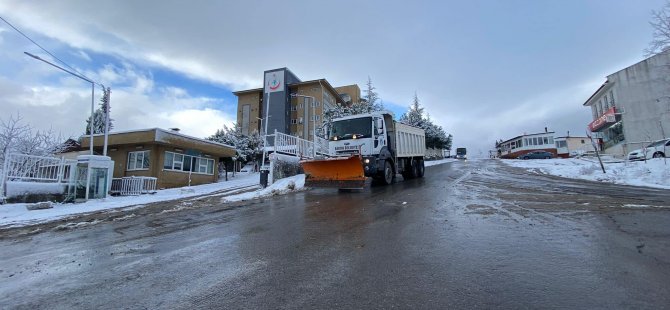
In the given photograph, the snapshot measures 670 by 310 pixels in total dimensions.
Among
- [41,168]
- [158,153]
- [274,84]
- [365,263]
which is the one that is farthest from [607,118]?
[274,84]

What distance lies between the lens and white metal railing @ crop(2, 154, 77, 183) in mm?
14086

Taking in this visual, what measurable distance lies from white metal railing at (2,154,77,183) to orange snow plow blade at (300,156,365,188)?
439 inches

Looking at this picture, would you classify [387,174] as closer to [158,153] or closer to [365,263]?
[365,263]

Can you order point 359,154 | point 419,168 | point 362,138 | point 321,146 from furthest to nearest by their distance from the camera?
point 419,168 < point 321,146 < point 362,138 < point 359,154

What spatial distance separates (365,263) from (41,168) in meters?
17.5

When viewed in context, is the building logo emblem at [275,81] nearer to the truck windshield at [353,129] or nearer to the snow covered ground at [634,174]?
the truck windshield at [353,129]

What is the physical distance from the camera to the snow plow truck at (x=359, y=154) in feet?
43.0

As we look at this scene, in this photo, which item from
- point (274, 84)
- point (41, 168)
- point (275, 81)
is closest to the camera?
point (41, 168)

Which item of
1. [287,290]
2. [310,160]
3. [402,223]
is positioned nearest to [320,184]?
[310,160]

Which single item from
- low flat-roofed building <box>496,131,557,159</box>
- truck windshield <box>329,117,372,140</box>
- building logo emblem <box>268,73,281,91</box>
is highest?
building logo emblem <box>268,73,281,91</box>

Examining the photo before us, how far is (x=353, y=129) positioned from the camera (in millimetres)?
14594

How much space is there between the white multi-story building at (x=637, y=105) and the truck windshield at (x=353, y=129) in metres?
32.1

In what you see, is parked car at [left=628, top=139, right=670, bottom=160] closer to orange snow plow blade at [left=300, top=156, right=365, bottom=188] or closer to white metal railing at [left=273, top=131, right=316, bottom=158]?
orange snow plow blade at [left=300, top=156, right=365, bottom=188]

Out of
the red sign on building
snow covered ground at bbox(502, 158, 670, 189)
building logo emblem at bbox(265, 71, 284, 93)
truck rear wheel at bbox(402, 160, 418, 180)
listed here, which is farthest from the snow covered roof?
building logo emblem at bbox(265, 71, 284, 93)
